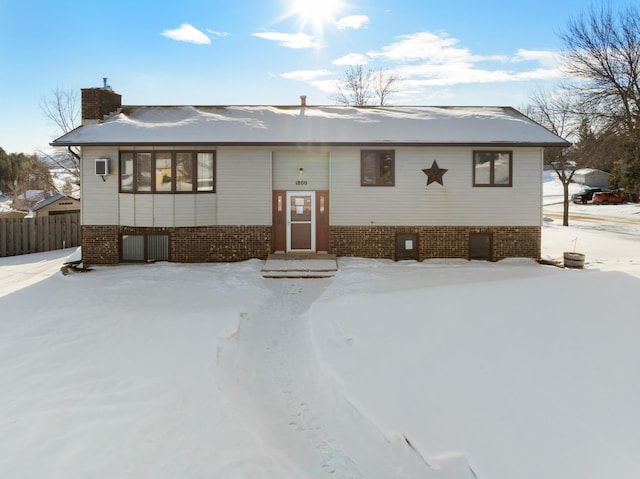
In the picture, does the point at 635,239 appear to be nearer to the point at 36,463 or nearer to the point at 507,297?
the point at 507,297

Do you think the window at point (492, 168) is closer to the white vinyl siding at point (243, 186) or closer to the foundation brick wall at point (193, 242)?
the white vinyl siding at point (243, 186)

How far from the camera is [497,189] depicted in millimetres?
13773

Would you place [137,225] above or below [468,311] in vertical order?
above

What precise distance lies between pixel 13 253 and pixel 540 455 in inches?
778

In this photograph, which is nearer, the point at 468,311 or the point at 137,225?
the point at 468,311

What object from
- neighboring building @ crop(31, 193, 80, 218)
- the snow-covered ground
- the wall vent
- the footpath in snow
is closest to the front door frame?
the snow-covered ground

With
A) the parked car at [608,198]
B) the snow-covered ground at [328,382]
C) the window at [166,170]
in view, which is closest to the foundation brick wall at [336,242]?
the window at [166,170]

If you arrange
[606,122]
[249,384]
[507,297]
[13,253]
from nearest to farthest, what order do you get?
[249,384] < [507,297] < [13,253] < [606,122]

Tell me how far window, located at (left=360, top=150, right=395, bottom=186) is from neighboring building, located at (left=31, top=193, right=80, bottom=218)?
1552cm

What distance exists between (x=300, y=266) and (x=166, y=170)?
513 centimetres

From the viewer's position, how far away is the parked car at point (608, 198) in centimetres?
4050

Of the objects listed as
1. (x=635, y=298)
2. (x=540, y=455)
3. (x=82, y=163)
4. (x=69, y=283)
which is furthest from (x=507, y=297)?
(x=82, y=163)

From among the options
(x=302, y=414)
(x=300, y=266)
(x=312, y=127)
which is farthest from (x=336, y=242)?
(x=302, y=414)

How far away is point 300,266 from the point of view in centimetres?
1234
